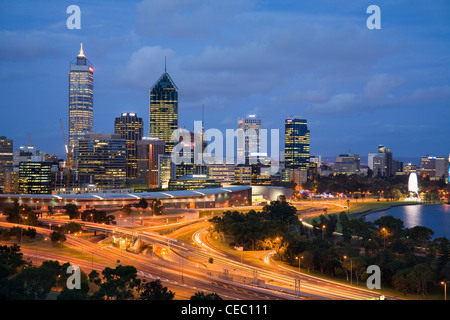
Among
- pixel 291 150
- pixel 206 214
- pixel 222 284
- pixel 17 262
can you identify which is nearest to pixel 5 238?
pixel 17 262

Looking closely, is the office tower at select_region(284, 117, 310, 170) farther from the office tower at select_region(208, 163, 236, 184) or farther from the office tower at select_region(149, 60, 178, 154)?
the office tower at select_region(208, 163, 236, 184)

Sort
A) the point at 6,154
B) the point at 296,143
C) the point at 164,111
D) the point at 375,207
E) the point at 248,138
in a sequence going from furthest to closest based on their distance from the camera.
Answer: the point at 164,111, the point at 248,138, the point at 296,143, the point at 6,154, the point at 375,207

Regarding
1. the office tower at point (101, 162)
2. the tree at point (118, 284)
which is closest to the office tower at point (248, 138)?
the office tower at point (101, 162)

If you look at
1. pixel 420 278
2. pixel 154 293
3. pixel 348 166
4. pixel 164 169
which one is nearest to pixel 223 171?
pixel 164 169

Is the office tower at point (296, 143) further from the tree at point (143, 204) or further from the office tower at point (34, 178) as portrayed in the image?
the tree at point (143, 204)

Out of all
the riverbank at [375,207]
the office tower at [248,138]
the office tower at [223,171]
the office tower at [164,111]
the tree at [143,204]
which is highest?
the office tower at [164,111]

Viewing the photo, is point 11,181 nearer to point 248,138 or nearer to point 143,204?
point 143,204
